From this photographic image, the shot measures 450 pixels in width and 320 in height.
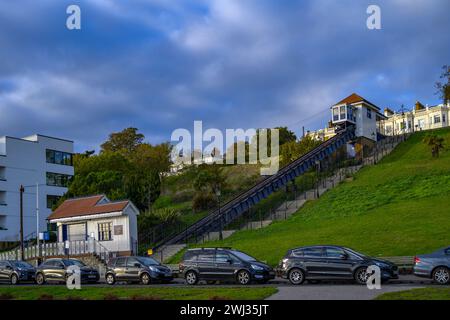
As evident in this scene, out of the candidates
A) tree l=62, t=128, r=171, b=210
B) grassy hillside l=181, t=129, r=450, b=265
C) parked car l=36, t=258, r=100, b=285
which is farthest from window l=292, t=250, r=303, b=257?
tree l=62, t=128, r=171, b=210

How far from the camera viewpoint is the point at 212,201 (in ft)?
217

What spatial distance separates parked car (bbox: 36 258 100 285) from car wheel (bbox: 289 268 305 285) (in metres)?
11.7

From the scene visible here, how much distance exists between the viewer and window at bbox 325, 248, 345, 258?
2375cm

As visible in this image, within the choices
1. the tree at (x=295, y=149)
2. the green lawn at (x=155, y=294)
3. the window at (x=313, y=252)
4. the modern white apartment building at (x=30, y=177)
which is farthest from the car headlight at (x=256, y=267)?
the tree at (x=295, y=149)

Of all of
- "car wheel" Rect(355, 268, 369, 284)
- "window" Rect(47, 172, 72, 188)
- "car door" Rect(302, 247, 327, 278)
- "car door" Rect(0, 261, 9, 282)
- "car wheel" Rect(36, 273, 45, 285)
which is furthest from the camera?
"window" Rect(47, 172, 72, 188)

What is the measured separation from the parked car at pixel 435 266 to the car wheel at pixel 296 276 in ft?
14.6

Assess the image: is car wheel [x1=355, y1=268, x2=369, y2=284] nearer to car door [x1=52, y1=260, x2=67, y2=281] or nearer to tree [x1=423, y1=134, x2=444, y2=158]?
car door [x1=52, y1=260, x2=67, y2=281]

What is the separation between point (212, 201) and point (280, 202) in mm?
7761

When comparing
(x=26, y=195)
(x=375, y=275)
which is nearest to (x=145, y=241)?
(x=26, y=195)

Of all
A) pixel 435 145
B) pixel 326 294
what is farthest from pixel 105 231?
pixel 435 145

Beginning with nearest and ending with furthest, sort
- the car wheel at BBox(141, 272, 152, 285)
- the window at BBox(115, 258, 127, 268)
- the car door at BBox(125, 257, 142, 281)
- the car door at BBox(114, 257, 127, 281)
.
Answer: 1. the car wheel at BBox(141, 272, 152, 285)
2. the car door at BBox(125, 257, 142, 281)
3. the car door at BBox(114, 257, 127, 281)
4. the window at BBox(115, 258, 127, 268)

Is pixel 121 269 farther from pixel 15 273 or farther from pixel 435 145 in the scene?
pixel 435 145

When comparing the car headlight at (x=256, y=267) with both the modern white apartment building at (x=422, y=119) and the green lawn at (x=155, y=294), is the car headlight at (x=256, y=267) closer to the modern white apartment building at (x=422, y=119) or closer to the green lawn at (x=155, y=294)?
the green lawn at (x=155, y=294)

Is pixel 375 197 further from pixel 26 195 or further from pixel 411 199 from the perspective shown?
pixel 26 195
